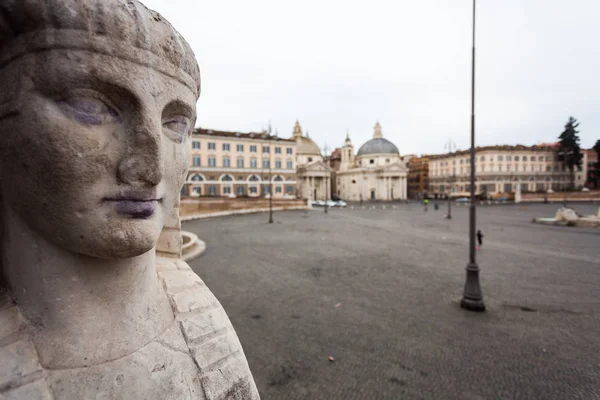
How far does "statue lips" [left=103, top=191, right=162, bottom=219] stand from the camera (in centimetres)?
134

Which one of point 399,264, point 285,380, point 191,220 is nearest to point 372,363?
point 285,380

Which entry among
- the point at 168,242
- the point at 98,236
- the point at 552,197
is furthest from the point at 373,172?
the point at 98,236

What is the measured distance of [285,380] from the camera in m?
4.32

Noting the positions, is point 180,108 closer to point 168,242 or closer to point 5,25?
point 5,25

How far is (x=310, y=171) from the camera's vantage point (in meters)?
62.2

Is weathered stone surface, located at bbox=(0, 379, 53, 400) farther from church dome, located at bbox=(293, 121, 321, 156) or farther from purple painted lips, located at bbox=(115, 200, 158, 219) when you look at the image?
church dome, located at bbox=(293, 121, 321, 156)

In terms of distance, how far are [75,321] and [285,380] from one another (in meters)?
3.65

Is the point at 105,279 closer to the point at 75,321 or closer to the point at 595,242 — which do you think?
the point at 75,321

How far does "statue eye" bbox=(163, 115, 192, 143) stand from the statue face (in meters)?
0.15

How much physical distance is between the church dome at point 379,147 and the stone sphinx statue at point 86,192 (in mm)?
76204

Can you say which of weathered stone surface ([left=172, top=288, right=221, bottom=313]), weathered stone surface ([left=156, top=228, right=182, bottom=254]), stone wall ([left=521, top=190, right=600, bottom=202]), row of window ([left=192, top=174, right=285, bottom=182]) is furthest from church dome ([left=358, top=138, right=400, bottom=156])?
weathered stone surface ([left=172, top=288, right=221, bottom=313])

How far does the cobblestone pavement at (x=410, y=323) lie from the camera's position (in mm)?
4234

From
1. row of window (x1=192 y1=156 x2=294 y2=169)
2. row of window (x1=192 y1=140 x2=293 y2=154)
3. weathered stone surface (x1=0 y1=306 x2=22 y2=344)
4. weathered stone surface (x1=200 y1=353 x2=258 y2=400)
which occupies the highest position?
row of window (x1=192 y1=140 x2=293 y2=154)

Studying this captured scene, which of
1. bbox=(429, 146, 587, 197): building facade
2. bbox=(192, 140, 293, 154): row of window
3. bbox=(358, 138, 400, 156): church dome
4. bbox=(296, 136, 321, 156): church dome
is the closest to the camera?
bbox=(192, 140, 293, 154): row of window
